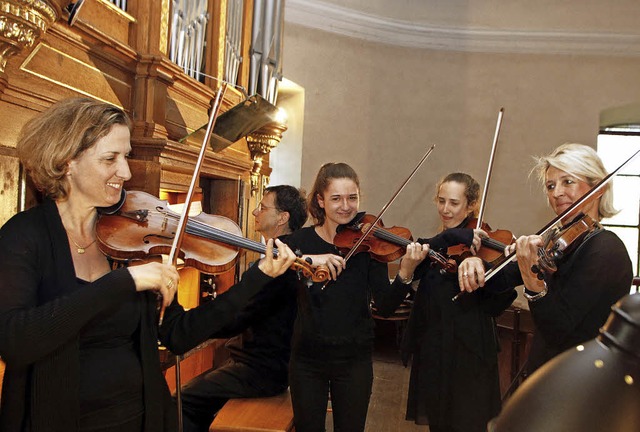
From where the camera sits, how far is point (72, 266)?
4.78ft

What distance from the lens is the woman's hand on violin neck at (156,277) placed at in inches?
53.4

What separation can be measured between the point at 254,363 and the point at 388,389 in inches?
93.6

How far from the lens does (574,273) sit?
186cm

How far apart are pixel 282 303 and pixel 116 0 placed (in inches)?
61.7

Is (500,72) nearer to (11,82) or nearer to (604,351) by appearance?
(11,82)

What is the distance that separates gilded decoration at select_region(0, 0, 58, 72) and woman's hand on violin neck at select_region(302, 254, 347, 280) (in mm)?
1186

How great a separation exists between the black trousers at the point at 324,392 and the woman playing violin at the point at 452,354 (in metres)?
0.31

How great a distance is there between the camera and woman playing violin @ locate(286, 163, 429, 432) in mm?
2297

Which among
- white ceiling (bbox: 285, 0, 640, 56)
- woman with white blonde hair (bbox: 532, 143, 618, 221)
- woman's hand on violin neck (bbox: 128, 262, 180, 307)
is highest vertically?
white ceiling (bbox: 285, 0, 640, 56)

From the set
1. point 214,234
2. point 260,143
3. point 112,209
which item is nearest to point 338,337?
point 214,234

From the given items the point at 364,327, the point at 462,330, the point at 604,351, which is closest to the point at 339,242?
the point at 364,327

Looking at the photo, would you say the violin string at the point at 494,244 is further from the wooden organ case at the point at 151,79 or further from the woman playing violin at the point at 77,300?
the wooden organ case at the point at 151,79

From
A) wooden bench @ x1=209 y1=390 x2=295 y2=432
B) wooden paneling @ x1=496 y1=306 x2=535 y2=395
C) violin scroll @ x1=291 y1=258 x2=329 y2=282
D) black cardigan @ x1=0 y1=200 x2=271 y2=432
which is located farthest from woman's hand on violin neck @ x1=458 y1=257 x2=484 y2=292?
wooden paneling @ x1=496 y1=306 x2=535 y2=395

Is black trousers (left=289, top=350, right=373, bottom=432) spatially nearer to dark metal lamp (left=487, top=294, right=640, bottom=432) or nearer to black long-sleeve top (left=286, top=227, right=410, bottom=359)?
black long-sleeve top (left=286, top=227, right=410, bottom=359)
